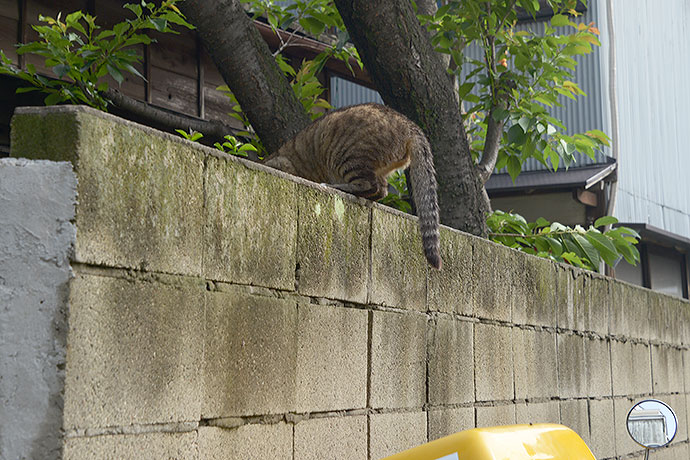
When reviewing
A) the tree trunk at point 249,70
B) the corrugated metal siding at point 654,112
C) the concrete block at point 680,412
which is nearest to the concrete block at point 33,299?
the tree trunk at point 249,70

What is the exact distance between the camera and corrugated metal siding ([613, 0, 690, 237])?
13838 millimetres

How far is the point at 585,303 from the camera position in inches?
275

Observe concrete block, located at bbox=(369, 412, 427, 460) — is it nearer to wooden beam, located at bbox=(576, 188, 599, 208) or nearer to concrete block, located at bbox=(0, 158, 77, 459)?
concrete block, located at bbox=(0, 158, 77, 459)

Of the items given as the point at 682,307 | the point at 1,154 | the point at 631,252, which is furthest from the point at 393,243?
the point at 682,307

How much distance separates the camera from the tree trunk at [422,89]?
614 cm

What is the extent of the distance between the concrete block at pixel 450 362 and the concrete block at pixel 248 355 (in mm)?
1323

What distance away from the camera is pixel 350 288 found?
4.06m

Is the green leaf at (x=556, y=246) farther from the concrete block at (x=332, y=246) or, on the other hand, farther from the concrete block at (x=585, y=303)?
the concrete block at (x=332, y=246)

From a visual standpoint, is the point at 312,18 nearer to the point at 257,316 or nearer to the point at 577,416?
the point at 577,416

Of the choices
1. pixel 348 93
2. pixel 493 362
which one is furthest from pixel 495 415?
pixel 348 93

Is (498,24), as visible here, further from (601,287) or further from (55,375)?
(55,375)

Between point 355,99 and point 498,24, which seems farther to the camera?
point 355,99

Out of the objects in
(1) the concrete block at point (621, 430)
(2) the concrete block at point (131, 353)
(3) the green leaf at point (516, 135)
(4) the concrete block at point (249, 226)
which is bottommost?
(1) the concrete block at point (621, 430)

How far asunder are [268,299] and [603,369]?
4.58 m
